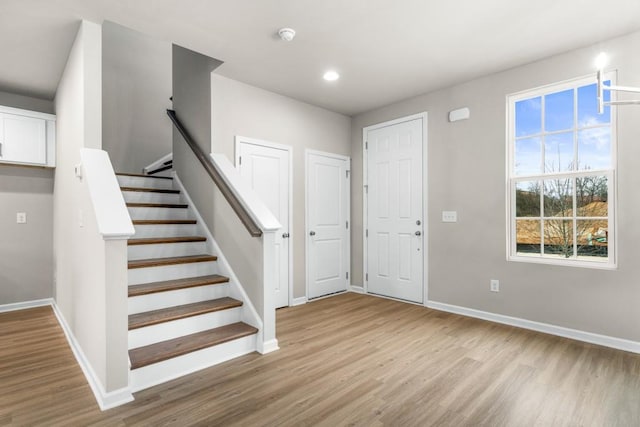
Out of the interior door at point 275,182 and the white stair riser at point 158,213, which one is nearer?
the white stair riser at point 158,213

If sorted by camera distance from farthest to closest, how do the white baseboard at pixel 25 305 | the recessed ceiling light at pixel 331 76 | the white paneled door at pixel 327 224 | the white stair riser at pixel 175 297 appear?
the white paneled door at pixel 327 224
the white baseboard at pixel 25 305
the recessed ceiling light at pixel 331 76
the white stair riser at pixel 175 297

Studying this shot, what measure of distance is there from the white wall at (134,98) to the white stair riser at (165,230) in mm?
2210

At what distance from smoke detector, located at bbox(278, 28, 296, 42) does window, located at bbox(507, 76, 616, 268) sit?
2.33m

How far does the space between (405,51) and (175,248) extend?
2.90 m

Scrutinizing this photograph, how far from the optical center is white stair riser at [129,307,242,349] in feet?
7.92

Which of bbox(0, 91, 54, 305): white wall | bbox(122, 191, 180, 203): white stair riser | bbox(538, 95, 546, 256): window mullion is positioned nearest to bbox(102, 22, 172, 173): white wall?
bbox(0, 91, 54, 305): white wall

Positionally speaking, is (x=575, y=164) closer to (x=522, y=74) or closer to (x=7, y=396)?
(x=522, y=74)

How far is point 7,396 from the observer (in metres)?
2.12

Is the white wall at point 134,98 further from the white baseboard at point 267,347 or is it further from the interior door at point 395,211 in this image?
the white baseboard at point 267,347

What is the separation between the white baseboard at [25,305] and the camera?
3996 mm

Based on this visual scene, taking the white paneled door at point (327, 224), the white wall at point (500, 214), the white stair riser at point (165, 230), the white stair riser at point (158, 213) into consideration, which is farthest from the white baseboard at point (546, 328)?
the white stair riser at point (158, 213)

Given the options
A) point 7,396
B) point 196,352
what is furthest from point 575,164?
point 7,396

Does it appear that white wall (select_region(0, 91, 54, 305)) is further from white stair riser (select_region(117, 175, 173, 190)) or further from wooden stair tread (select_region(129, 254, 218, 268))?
wooden stair tread (select_region(129, 254, 218, 268))

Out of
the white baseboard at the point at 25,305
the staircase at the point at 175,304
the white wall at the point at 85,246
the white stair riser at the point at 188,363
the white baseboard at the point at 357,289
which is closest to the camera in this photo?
the white wall at the point at 85,246
